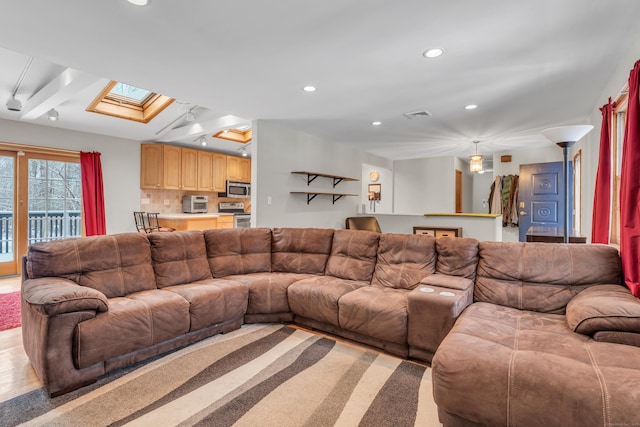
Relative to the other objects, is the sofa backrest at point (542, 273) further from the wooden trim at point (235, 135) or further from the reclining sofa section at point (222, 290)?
the wooden trim at point (235, 135)

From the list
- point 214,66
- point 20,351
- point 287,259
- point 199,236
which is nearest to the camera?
point 20,351

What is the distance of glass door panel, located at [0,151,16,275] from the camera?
4695mm

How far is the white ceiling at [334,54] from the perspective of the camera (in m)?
1.89

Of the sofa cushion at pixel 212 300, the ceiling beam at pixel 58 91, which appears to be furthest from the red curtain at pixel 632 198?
the ceiling beam at pixel 58 91

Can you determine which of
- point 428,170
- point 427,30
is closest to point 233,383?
point 427,30

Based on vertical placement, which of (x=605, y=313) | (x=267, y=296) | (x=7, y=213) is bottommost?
(x=267, y=296)

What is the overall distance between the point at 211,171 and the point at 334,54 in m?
5.02

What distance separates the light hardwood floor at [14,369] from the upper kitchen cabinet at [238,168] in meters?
4.89

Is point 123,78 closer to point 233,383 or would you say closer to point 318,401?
point 233,383

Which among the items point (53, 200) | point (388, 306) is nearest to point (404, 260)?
point (388, 306)

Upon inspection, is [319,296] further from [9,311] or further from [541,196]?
[541,196]

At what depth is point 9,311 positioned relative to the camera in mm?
3273

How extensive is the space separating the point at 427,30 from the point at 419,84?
0.98m

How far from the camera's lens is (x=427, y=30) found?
2.08 metres
